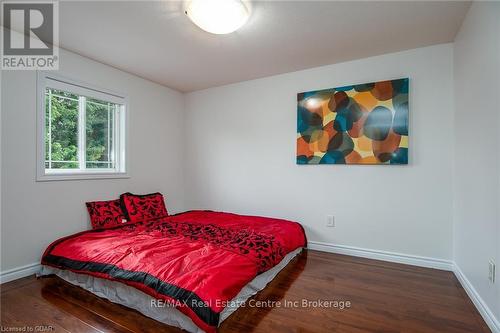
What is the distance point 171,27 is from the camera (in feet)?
7.38

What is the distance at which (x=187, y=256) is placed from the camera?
1.93m

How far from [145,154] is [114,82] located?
99 cm

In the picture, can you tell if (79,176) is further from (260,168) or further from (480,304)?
(480,304)

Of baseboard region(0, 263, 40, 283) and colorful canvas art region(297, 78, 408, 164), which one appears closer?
baseboard region(0, 263, 40, 283)

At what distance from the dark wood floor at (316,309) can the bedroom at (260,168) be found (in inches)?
0.7

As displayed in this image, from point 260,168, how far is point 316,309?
6.61 ft

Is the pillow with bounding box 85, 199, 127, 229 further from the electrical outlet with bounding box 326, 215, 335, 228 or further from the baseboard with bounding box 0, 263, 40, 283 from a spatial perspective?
the electrical outlet with bounding box 326, 215, 335, 228

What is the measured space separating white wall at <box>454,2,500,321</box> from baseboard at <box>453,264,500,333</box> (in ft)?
0.14

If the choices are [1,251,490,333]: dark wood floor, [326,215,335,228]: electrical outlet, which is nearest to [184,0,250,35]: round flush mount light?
[1,251,490,333]: dark wood floor

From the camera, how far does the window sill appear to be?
2494 millimetres

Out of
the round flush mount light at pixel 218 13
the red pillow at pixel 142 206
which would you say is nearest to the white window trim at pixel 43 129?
the red pillow at pixel 142 206

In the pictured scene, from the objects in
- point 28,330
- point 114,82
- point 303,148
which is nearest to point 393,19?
point 303,148

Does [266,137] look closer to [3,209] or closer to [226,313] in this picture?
[226,313]

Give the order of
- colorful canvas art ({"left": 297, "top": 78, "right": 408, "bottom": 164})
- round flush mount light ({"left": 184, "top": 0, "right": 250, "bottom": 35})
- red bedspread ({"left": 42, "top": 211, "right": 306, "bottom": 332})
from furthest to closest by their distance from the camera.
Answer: colorful canvas art ({"left": 297, "top": 78, "right": 408, "bottom": 164}) < round flush mount light ({"left": 184, "top": 0, "right": 250, "bottom": 35}) < red bedspread ({"left": 42, "top": 211, "right": 306, "bottom": 332})
